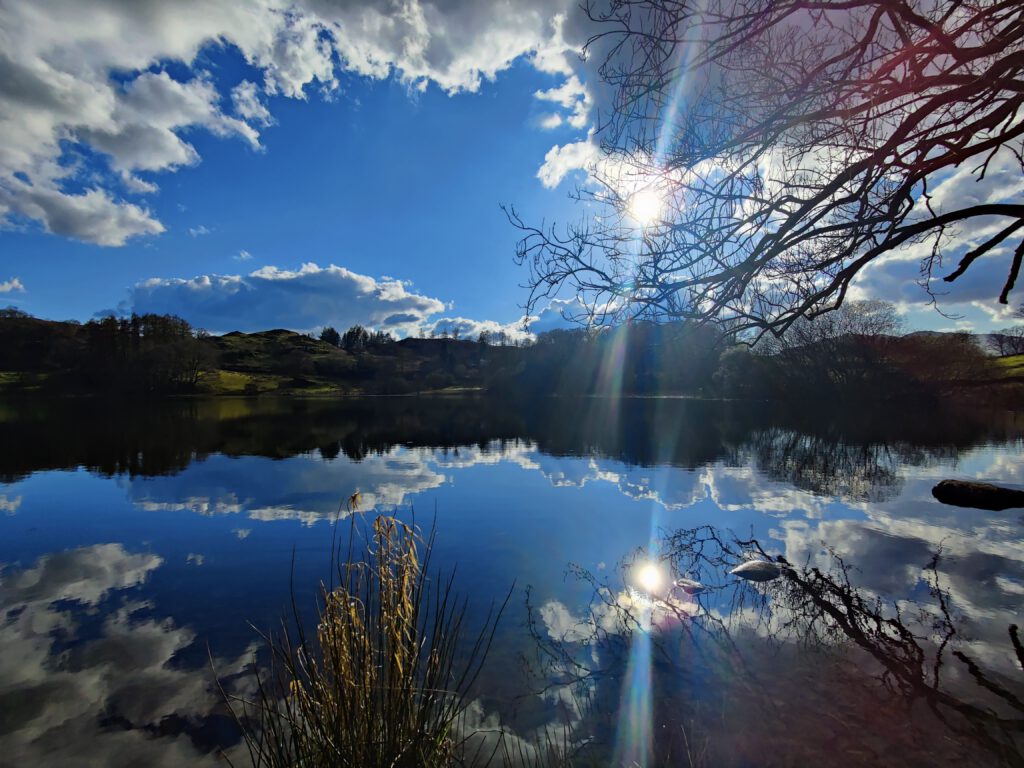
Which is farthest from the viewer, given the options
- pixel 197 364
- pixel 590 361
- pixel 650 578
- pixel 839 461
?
pixel 197 364

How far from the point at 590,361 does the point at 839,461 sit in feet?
285

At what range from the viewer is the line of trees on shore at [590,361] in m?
10.8

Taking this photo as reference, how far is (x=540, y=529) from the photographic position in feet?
42.6

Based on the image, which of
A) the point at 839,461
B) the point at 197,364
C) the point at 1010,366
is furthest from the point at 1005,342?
the point at 197,364

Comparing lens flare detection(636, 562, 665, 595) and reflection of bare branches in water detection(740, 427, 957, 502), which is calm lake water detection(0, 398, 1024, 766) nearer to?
lens flare detection(636, 562, 665, 595)

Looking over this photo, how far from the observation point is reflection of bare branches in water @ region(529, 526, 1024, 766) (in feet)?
15.7

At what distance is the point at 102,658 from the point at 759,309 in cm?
946

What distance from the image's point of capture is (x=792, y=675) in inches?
234

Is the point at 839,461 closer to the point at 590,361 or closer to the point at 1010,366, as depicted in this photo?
the point at 1010,366

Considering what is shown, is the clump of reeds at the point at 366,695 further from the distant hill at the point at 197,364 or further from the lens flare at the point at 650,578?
the distant hill at the point at 197,364

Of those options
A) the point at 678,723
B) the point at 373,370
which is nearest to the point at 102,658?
the point at 678,723

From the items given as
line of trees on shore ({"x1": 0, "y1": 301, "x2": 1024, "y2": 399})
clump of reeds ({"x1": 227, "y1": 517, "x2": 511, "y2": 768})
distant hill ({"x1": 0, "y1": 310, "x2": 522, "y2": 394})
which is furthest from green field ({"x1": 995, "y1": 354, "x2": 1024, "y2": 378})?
distant hill ({"x1": 0, "y1": 310, "x2": 522, "y2": 394})

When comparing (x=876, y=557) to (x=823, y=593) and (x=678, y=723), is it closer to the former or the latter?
(x=823, y=593)

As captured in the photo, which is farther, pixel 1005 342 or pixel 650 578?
pixel 1005 342
